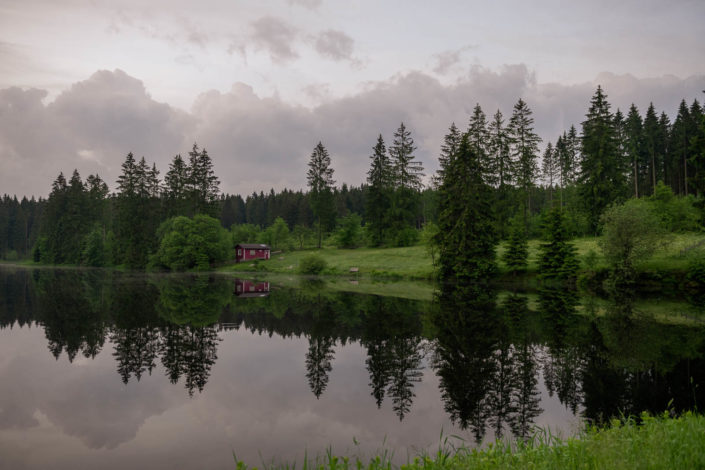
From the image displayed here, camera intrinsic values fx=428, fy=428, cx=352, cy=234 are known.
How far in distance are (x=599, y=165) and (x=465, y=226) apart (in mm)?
22838

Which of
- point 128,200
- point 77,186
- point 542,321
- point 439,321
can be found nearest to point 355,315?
point 439,321

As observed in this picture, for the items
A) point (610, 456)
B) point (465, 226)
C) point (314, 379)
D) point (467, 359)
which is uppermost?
point (465, 226)

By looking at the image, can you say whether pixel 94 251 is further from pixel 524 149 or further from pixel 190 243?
pixel 524 149

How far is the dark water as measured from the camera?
9117 millimetres

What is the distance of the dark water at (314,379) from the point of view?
29.9ft

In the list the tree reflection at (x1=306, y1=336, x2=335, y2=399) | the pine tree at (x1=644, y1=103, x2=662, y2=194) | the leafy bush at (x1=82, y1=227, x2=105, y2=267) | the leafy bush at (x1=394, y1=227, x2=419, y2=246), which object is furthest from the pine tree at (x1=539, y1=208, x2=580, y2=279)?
the leafy bush at (x1=82, y1=227, x2=105, y2=267)

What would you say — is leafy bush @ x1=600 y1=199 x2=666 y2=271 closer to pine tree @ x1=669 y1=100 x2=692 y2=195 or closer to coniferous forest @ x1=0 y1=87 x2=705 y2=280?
coniferous forest @ x1=0 y1=87 x2=705 y2=280

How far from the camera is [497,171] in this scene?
202ft

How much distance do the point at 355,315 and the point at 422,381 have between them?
12.0 m

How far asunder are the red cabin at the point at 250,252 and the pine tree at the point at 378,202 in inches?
759

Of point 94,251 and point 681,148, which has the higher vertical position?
point 681,148

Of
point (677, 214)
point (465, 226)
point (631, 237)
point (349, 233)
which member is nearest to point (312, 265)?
point (349, 233)

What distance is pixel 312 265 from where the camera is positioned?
198 ft

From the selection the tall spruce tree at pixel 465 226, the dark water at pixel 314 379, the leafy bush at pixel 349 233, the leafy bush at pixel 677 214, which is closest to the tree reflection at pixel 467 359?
the dark water at pixel 314 379
